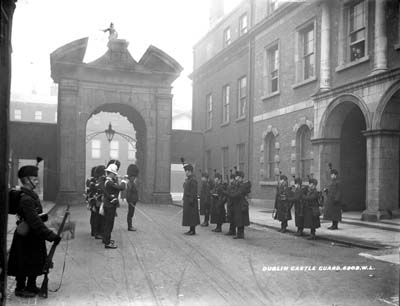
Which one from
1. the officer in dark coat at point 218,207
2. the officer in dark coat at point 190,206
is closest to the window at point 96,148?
the officer in dark coat at point 218,207

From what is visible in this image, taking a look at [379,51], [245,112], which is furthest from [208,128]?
Answer: [379,51]

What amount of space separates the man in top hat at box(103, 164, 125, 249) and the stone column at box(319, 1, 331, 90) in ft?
31.9

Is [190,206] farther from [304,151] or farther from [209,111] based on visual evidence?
[209,111]

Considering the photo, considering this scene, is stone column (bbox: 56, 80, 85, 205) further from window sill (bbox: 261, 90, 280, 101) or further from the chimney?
the chimney

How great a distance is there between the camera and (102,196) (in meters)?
10.4

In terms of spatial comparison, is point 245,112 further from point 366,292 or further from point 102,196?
point 366,292

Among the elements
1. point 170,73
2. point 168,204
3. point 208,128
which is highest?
point 170,73

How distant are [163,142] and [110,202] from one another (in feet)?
47.7

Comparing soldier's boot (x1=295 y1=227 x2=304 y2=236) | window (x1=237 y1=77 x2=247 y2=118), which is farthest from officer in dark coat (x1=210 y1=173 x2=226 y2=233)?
window (x1=237 y1=77 x2=247 y2=118)

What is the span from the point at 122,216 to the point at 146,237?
5068 mm

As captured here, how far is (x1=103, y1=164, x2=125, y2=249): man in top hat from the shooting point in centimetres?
980

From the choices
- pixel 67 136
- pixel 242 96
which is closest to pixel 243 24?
pixel 242 96

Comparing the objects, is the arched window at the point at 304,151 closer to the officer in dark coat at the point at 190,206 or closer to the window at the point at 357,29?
the window at the point at 357,29

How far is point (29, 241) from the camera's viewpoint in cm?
582
